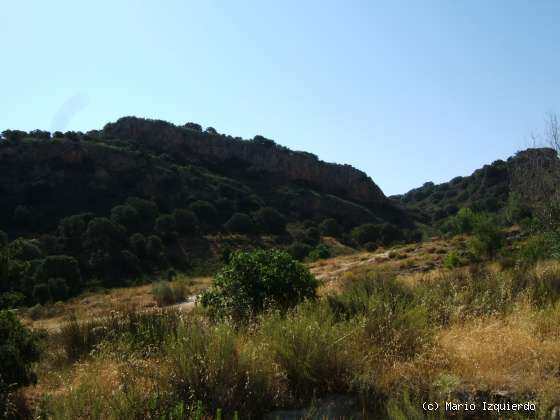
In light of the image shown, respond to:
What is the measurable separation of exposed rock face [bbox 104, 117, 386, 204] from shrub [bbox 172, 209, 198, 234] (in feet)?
78.8

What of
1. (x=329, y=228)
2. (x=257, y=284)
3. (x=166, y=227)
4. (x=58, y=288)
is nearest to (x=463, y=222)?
(x=329, y=228)

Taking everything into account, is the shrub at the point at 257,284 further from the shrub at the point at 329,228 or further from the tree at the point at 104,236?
the shrub at the point at 329,228

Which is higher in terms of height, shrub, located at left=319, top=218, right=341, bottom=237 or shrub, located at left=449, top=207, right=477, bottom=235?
shrub, located at left=319, top=218, right=341, bottom=237

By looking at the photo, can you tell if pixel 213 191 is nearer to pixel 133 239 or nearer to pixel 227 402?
pixel 133 239

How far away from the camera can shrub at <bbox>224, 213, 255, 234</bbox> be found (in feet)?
162

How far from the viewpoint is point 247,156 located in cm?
7506

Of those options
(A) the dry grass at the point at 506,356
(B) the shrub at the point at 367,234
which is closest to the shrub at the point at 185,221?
(B) the shrub at the point at 367,234

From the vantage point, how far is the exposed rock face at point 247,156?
72250 millimetres

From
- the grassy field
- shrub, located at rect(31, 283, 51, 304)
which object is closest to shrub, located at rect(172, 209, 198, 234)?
shrub, located at rect(31, 283, 51, 304)

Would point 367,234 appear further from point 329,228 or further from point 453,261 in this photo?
point 453,261

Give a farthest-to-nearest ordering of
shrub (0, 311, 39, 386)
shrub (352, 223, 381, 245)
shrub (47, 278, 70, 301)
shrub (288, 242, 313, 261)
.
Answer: shrub (352, 223, 381, 245) < shrub (288, 242, 313, 261) < shrub (47, 278, 70, 301) < shrub (0, 311, 39, 386)

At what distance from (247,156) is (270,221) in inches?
970

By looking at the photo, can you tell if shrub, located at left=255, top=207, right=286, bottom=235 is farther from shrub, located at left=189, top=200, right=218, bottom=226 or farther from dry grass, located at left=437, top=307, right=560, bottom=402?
dry grass, located at left=437, top=307, right=560, bottom=402

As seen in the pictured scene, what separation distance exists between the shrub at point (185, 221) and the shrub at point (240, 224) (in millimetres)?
3847
